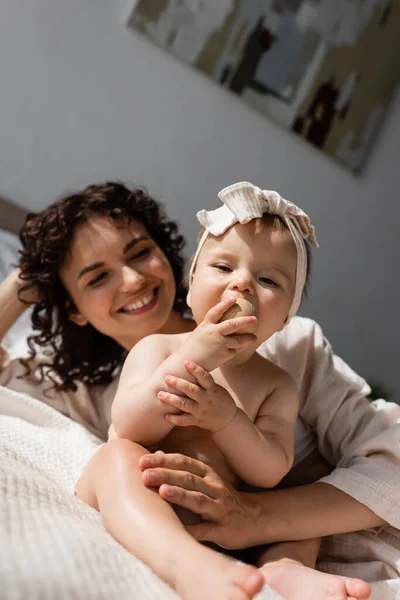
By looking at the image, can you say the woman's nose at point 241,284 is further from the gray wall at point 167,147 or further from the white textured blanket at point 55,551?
the gray wall at point 167,147

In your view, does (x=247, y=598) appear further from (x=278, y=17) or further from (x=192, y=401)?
(x=278, y=17)

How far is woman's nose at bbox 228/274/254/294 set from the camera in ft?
3.09

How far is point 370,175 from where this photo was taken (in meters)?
2.98

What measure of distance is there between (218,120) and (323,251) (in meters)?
0.83

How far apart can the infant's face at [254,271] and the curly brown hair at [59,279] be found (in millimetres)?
484

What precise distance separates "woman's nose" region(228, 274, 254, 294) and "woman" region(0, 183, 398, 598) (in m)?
0.40

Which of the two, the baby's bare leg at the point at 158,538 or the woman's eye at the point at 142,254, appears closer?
the baby's bare leg at the point at 158,538

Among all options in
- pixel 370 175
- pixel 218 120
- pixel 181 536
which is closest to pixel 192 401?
pixel 181 536

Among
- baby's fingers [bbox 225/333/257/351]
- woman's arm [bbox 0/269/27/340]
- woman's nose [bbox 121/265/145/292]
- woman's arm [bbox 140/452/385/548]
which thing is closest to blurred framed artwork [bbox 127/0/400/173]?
woman's arm [bbox 0/269/27/340]

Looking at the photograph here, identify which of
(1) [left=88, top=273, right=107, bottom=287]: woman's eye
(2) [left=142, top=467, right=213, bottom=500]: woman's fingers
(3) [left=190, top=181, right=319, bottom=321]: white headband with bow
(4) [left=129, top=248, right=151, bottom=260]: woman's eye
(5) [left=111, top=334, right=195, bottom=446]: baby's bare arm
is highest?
(3) [left=190, top=181, right=319, bottom=321]: white headband with bow

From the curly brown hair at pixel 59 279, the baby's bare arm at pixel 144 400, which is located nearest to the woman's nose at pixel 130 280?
the curly brown hair at pixel 59 279

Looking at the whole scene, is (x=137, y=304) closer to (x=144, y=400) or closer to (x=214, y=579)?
(x=144, y=400)

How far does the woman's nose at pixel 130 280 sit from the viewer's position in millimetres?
1300

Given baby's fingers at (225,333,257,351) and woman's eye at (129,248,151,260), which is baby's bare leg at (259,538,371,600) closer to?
baby's fingers at (225,333,257,351)
